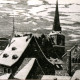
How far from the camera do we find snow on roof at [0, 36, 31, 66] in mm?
8148

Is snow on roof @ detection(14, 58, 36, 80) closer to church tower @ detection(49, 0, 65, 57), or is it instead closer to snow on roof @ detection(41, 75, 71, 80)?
snow on roof @ detection(41, 75, 71, 80)

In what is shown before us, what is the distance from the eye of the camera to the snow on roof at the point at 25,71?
784cm

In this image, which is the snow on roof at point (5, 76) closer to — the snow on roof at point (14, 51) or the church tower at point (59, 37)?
the snow on roof at point (14, 51)

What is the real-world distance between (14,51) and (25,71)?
0.66 meters

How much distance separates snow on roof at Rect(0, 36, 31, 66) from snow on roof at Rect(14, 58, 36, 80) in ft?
1.15

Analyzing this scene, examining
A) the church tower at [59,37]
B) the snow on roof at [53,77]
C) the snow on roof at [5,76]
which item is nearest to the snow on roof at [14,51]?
the snow on roof at [5,76]

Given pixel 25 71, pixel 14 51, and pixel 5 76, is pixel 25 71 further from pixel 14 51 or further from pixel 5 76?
pixel 14 51

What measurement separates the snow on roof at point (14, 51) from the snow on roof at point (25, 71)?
1.15 feet

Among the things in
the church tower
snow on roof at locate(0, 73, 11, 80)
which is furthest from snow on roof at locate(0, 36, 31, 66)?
the church tower

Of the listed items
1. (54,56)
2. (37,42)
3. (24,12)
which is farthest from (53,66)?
(24,12)

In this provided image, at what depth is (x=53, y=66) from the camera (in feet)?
27.2

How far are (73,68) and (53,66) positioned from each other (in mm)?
576

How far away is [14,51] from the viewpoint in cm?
820

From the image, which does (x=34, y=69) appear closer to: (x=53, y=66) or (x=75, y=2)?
(x=53, y=66)
